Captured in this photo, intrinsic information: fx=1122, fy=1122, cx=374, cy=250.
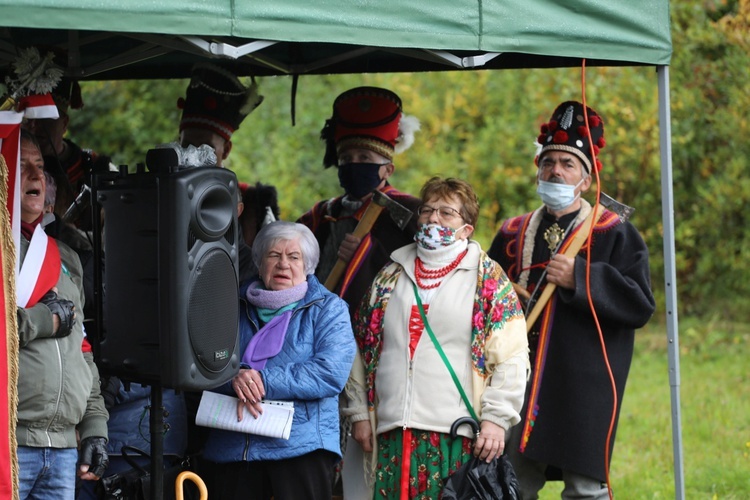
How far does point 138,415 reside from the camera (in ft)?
13.8

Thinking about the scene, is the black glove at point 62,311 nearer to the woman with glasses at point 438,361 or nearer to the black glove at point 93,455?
the black glove at point 93,455

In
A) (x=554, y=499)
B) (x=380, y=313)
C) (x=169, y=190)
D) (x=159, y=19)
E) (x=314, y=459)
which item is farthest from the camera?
(x=554, y=499)

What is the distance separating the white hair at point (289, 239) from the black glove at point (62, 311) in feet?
2.79

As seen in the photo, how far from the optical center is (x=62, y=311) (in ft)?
11.4

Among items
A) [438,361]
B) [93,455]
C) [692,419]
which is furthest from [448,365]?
[692,419]

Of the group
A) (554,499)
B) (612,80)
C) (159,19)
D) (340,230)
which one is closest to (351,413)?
(340,230)

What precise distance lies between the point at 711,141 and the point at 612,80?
1229 mm

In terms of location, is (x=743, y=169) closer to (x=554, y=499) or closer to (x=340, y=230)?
(x=554, y=499)

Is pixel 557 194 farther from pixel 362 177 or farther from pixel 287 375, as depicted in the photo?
pixel 287 375

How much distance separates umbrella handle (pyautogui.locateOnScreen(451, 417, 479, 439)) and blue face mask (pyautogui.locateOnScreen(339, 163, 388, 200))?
4.44ft

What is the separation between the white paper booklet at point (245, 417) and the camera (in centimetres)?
388

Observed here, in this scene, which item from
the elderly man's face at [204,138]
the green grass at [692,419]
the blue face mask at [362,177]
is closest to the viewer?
the blue face mask at [362,177]

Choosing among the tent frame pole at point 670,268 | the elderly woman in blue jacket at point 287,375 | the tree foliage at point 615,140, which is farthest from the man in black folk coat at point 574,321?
the tree foliage at point 615,140

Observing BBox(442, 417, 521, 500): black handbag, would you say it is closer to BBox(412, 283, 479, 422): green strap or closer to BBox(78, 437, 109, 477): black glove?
BBox(412, 283, 479, 422): green strap
